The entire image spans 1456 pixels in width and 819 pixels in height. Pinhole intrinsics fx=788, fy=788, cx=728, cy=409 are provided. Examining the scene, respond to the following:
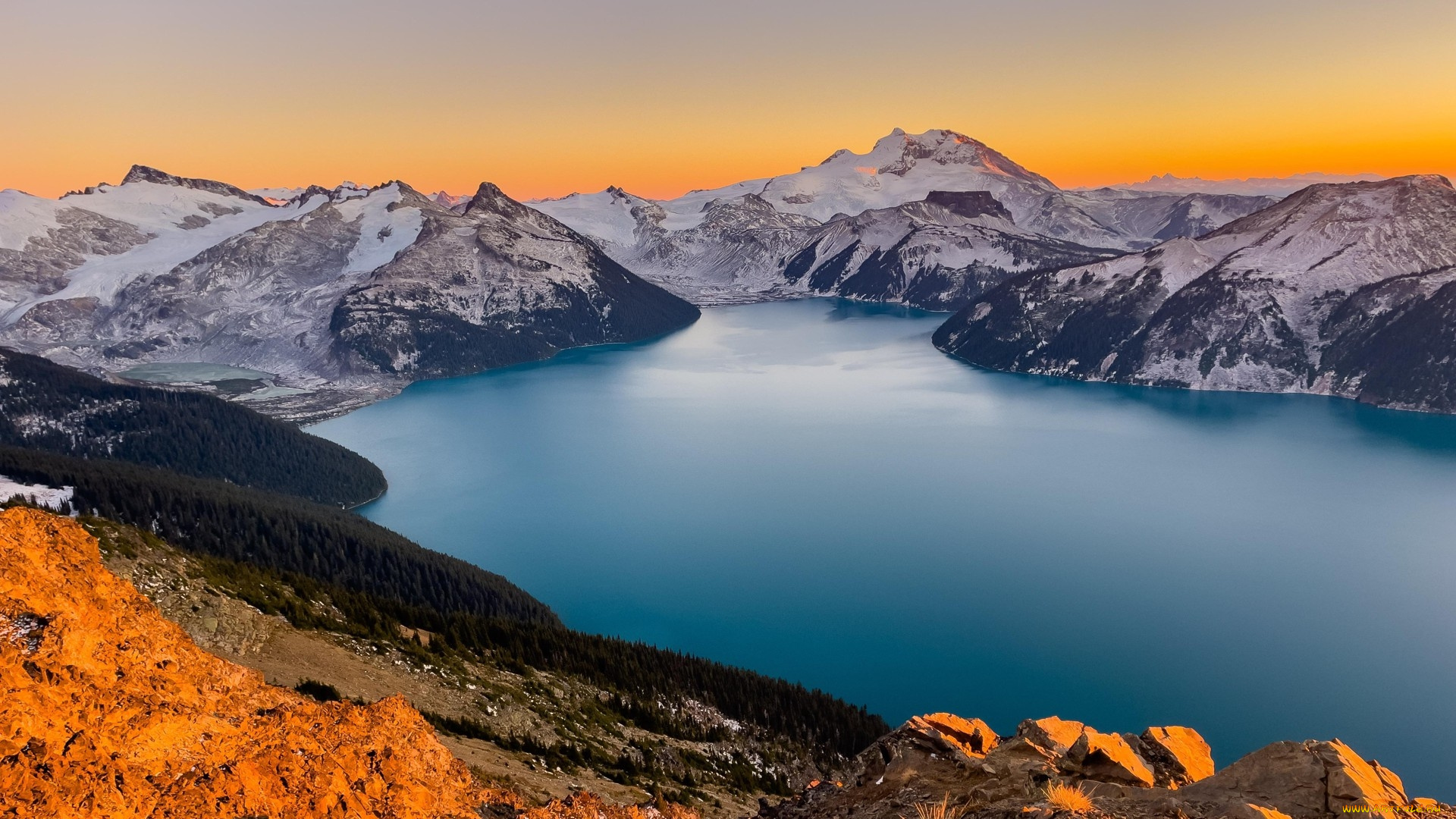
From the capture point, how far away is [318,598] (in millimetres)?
34375

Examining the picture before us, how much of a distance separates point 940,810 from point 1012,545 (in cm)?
6595

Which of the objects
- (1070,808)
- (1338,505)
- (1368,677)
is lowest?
Answer: (1368,677)

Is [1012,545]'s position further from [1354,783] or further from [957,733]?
[1354,783]

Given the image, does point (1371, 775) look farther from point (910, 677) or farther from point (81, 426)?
point (81, 426)

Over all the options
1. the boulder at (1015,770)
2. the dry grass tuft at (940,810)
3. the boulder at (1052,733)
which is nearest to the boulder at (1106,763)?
the boulder at (1015,770)

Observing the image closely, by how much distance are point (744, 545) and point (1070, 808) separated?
217 ft

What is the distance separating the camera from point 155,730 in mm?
14336

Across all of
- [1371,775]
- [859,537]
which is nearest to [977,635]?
[859,537]

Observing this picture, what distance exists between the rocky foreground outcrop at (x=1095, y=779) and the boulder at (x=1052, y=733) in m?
0.04

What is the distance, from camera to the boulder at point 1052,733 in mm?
18797

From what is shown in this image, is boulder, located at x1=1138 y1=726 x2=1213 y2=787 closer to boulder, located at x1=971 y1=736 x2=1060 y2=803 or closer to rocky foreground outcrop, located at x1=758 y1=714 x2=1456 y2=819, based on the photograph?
rocky foreground outcrop, located at x1=758 y1=714 x2=1456 y2=819

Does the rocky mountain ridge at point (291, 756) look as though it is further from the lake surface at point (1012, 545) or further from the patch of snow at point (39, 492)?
the patch of snow at point (39, 492)

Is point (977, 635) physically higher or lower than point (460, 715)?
lower

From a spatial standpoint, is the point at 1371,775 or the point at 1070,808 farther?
the point at 1371,775
